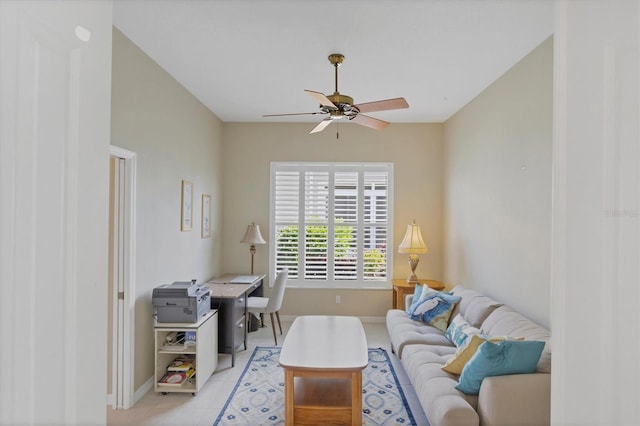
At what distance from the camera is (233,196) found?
214 inches

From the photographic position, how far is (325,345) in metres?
3.07

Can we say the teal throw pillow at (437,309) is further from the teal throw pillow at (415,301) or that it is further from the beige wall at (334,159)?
the beige wall at (334,159)

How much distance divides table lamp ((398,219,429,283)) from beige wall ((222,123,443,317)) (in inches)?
16.9

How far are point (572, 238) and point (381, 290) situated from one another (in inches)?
188

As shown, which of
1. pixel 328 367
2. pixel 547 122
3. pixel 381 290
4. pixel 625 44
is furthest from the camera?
pixel 381 290

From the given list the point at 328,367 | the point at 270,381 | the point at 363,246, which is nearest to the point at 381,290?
the point at 363,246

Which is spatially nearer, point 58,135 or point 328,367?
point 58,135

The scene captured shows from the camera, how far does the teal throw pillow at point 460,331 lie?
312 cm

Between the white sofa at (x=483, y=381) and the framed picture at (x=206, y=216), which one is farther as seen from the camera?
the framed picture at (x=206, y=216)

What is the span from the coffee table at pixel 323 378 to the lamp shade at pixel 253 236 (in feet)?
6.59

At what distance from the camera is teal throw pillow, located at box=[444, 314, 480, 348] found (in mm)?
3115

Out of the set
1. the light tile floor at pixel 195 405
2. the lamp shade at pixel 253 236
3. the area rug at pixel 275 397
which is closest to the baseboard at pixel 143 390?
the light tile floor at pixel 195 405

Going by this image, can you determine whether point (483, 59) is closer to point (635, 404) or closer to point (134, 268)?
point (635, 404)

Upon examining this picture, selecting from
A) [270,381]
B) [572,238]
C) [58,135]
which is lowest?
[270,381]
